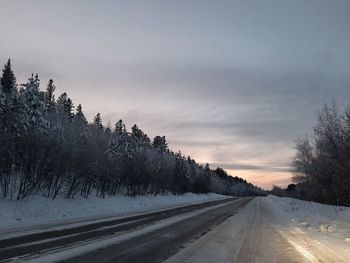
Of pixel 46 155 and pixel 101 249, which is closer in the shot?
pixel 101 249

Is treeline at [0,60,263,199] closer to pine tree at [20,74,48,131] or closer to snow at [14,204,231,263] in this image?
pine tree at [20,74,48,131]

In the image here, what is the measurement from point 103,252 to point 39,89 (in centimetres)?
3105

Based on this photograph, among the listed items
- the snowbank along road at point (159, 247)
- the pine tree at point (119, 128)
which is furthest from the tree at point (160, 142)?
the snowbank along road at point (159, 247)

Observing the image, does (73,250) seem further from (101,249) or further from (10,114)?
(10,114)

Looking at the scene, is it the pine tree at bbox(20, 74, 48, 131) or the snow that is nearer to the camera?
the snow

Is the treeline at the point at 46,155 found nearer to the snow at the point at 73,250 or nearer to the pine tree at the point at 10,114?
the pine tree at the point at 10,114

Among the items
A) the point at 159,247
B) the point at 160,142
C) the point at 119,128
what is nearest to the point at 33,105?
the point at 159,247

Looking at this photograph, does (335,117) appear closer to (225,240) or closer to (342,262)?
(225,240)

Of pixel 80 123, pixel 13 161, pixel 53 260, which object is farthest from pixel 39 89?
pixel 53 260

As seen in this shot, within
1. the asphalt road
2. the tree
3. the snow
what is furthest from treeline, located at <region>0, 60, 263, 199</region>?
the tree

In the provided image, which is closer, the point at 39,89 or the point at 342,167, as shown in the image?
the point at 342,167

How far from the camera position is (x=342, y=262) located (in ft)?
36.9

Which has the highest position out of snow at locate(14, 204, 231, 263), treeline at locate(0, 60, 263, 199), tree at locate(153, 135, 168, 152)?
tree at locate(153, 135, 168, 152)

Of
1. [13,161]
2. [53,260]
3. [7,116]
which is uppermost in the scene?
[7,116]
